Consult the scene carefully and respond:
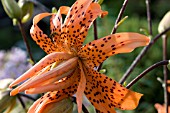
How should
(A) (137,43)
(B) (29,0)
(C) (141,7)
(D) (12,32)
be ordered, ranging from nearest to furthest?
(A) (137,43)
(B) (29,0)
(C) (141,7)
(D) (12,32)

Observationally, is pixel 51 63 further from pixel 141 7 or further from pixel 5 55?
pixel 141 7

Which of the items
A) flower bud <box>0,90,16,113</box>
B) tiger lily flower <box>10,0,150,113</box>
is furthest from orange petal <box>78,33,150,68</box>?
flower bud <box>0,90,16,113</box>

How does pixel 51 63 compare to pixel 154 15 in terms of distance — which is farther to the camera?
pixel 154 15

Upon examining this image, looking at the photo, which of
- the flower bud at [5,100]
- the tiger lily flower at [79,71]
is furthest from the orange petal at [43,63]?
the flower bud at [5,100]

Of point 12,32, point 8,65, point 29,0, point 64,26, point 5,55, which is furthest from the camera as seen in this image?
point 12,32

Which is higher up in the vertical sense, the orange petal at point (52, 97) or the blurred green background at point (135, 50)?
the orange petal at point (52, 97)

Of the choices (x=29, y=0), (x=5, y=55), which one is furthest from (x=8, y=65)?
(x=29, y=0)

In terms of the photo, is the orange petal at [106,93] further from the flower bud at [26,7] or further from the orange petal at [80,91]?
the flower bud at [26,7]
